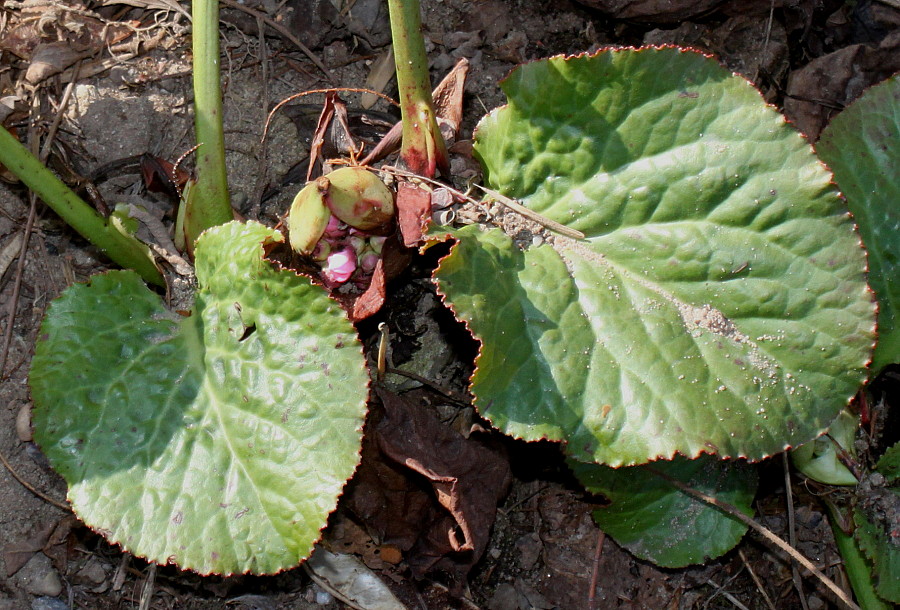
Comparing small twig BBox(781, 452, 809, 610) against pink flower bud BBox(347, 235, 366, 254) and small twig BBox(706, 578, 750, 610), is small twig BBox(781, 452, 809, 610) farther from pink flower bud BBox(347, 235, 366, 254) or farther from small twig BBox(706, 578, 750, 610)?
pink flower bud BBox(347, 235, 366, 254)

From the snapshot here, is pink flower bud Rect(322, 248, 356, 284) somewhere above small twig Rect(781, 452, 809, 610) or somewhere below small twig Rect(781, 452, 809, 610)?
above

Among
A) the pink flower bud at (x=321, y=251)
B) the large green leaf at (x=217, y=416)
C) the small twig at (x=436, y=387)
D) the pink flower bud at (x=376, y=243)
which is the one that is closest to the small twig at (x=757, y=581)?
the small twig at (x=436, y=387)

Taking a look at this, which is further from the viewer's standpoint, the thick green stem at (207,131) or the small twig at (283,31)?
the small twig at (283,31)

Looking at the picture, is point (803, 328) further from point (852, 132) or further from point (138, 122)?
point (138, 122)

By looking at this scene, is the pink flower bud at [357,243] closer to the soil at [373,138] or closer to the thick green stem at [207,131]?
the soil at [373,138]

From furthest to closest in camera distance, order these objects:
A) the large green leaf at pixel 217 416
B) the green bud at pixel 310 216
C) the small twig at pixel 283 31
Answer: the small twig at pixel 283 31 < the green bud at pixel 310 216 < the large green leaf at pixel 217 416

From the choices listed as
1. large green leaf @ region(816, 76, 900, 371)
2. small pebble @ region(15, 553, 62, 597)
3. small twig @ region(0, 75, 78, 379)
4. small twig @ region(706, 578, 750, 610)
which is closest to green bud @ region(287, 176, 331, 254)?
small twig @ region(0, 75, 78, 379)

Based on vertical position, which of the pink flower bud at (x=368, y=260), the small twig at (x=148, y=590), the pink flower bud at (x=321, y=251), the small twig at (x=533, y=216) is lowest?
the small twig at (x=148, y=590)

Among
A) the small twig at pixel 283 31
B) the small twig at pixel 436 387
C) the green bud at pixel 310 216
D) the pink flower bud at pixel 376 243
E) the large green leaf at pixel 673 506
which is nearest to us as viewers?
the green bud at pixel 310 216
